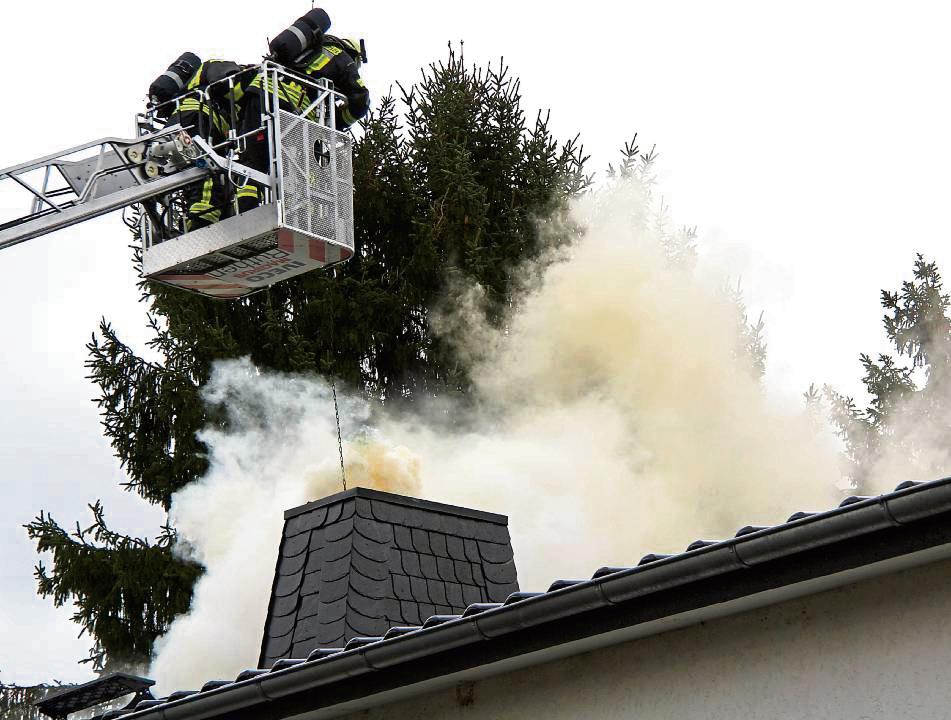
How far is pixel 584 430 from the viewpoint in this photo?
2170 cm

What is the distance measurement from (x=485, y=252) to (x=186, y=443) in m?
4.96

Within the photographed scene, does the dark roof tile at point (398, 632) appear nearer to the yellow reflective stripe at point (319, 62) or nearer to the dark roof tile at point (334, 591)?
the dark roof tile at point (334, 591)

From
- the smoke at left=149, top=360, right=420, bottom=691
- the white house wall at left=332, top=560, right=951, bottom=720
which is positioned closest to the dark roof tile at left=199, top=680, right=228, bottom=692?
the white house wall at left=332, top=560, right=951, bottom=720

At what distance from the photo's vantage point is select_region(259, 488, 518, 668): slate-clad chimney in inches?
373

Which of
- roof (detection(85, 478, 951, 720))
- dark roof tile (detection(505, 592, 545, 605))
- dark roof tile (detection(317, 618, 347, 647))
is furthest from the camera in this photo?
dark roof tile (detection(317, 618, 347, 647))

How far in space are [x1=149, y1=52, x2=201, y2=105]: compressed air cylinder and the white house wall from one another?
5.42 metres

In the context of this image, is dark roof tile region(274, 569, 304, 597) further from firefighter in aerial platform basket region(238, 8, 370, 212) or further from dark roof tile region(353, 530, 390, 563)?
firefighter in aerial platform basket region(238, 8, 370, 212)

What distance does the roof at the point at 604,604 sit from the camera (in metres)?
4.83

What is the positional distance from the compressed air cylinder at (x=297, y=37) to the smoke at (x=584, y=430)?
34.2ft

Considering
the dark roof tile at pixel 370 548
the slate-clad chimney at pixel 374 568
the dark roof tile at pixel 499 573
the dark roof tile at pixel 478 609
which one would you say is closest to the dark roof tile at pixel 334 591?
the slate-clad chimney at pixel 374 568

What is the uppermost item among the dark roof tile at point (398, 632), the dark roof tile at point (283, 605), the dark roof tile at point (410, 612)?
the dark roof tile at point (283, 605)

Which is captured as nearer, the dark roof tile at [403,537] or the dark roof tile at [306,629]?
the dark roof tile at [306,629]

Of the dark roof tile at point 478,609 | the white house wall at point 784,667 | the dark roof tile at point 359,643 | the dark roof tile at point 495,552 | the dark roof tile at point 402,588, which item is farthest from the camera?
the dark roof tile at point 495,552

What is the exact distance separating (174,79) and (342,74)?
110 centimetres
